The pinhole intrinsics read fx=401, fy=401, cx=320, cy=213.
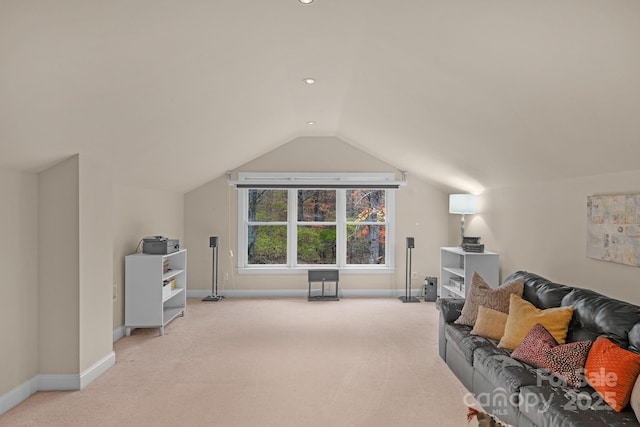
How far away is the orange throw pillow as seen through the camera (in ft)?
6.91

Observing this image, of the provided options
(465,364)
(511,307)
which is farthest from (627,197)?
(465,364)

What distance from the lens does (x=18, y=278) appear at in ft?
9.95

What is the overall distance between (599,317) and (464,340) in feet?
3.24

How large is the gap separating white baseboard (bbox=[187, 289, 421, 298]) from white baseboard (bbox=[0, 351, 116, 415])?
10.6 ft

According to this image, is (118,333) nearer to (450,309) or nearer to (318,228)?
(318,228)

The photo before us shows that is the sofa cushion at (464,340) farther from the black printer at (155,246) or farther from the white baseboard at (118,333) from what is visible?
the white baseboard at (118,333)

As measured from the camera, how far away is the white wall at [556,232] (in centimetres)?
304

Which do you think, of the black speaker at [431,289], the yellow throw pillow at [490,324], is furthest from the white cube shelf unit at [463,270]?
the yellow throw pillow at [490,324]

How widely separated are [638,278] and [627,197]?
587mm

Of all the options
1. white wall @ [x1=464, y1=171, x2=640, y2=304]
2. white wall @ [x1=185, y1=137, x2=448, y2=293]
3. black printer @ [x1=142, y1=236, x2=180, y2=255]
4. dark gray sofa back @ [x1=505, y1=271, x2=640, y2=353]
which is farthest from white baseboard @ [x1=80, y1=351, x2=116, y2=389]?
white wall @ [x1=464, y1=171, x2=640, y2=304]

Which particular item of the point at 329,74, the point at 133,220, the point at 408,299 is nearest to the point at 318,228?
the point at 408,299

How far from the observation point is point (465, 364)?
10.7 ft

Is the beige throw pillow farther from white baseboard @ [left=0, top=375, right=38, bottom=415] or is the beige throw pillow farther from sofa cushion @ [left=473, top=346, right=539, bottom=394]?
white baseboard @ [left=0, top=375, right=38, bottom=415]

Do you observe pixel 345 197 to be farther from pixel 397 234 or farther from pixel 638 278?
pixel 638 278
